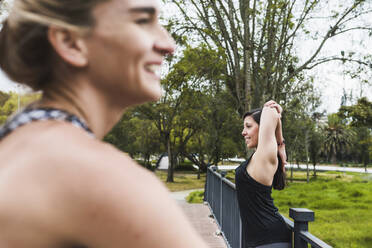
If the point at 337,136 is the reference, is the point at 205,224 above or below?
below

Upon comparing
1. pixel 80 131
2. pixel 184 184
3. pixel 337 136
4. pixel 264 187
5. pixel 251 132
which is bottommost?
pixel 184 184

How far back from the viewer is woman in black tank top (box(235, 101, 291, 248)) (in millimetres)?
2566

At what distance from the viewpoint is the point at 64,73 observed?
653mm

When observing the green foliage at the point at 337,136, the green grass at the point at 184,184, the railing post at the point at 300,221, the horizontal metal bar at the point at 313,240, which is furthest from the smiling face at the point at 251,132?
the green foliage at the point at 337,136

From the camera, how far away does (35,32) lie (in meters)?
0.63

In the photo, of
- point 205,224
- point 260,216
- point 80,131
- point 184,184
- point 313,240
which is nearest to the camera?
point 80,131

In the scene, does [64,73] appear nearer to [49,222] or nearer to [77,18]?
[77,18]

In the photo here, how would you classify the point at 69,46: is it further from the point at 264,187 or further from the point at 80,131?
the point at 264,187

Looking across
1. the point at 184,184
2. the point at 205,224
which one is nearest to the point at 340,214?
the point at 205,224

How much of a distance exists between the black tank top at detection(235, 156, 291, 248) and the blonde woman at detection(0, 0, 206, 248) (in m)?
2.14

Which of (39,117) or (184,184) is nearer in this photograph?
(39,117)

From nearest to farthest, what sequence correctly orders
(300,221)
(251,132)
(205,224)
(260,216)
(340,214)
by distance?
(300,221)
(260,216)
(251,132)
(205,224)
(340,214)

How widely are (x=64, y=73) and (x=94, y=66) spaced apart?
74 millimetres

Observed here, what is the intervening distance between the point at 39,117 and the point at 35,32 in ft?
0.53
